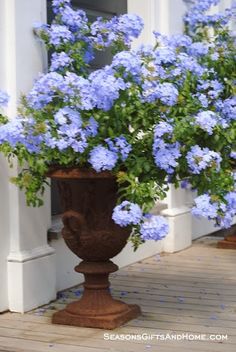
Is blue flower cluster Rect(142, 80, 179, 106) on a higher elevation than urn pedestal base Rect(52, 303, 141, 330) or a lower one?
higher

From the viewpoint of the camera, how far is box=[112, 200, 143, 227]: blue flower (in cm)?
353

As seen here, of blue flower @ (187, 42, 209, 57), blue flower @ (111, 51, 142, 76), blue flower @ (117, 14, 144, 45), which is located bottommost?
blue flower @ (111, 51, 142, 76)

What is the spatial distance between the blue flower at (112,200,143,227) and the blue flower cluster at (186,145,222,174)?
318 millimetres

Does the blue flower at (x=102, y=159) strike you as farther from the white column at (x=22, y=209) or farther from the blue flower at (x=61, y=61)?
the white column at (x=22, y=209)

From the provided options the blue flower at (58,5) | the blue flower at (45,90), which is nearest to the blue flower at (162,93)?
the blue flower at (45,90)

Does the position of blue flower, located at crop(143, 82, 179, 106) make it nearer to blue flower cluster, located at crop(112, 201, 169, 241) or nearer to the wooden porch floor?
blue flower cluster, located at crop(112, 201, 169, 241)

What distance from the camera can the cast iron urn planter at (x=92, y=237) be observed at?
3.88 m

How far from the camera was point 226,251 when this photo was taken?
6191 millimetres

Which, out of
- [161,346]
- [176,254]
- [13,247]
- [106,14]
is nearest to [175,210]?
[176,254]

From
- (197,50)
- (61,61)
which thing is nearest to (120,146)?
(61,61)

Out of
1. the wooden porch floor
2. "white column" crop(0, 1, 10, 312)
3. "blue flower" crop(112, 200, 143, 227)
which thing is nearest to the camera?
"blue flower" crop(112, 200, 143, 227)

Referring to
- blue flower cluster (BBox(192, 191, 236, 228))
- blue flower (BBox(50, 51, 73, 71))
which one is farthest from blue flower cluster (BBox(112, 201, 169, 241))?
blue flower (BBox(50, 51, 73, 71))

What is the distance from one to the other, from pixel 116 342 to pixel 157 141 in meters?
0.97

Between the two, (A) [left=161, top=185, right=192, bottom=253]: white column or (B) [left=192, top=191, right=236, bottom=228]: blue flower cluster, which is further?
(A) [left=161, top=185, right=192, bottom=253]: white column
